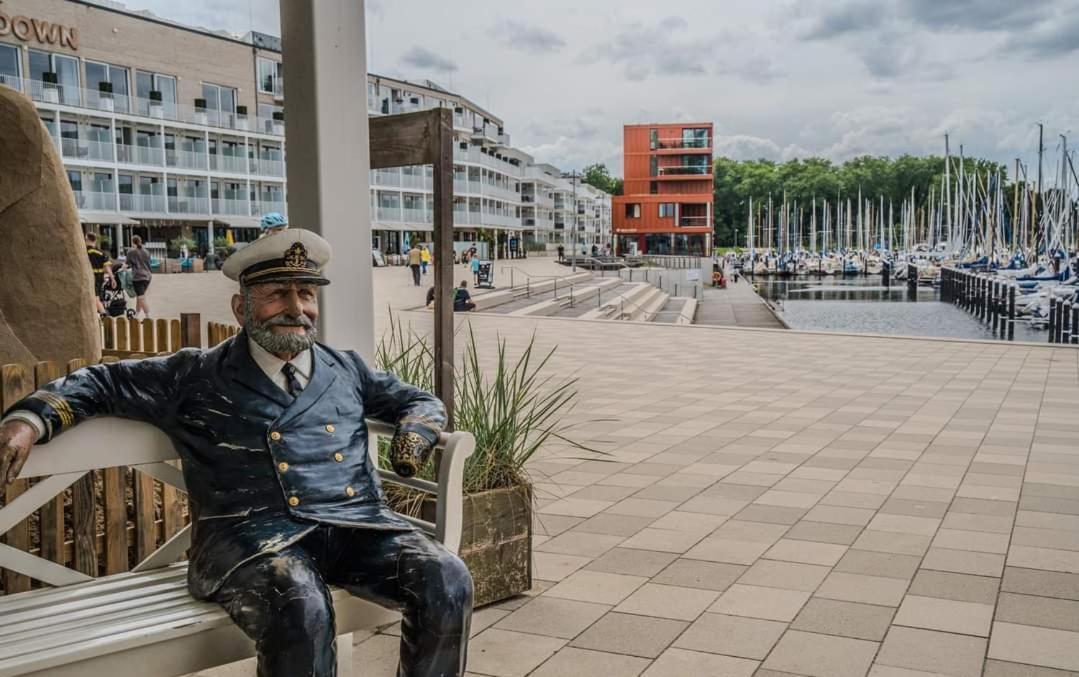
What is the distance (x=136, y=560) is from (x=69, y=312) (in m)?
2.40

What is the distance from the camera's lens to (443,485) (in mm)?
3111

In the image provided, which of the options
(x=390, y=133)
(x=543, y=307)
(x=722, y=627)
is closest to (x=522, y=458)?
(x=722, y=627)

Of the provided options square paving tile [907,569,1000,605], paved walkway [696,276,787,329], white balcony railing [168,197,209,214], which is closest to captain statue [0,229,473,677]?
square paving tile [907,569,1000,605]

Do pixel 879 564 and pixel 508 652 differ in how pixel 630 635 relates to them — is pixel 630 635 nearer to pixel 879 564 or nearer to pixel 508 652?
pixel 508 652

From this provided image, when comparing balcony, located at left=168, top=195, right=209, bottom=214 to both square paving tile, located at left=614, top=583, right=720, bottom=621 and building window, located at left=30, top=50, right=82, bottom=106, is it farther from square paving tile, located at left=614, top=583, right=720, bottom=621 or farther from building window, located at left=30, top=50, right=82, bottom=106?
square paving tile, located at left=614, top=583, right=720, bottom=621

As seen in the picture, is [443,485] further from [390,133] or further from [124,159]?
[124,159]

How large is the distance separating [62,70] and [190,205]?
36.2ft

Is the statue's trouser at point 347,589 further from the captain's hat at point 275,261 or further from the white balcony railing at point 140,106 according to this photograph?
the white balcony railing at point 140,106

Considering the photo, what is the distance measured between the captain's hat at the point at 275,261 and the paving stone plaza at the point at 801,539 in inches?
60.0

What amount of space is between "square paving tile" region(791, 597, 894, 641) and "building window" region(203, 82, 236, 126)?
59.0 metres

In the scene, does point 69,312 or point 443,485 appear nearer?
point 443,485

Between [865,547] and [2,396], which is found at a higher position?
[2,396]

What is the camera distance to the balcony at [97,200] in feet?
169

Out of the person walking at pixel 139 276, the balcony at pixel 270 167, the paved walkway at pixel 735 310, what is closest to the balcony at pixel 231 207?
the balcony at pixel 270 167
